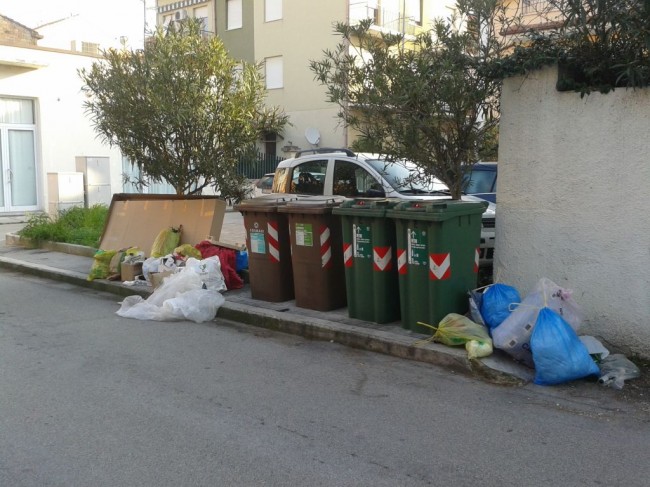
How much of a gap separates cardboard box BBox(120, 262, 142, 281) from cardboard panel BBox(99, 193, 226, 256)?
0.91 m

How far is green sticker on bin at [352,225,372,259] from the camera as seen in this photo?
22.0ft

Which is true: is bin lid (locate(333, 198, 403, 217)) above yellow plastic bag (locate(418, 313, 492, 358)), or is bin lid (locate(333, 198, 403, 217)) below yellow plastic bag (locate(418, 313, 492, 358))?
above

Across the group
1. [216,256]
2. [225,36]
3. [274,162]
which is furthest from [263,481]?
[225,36]

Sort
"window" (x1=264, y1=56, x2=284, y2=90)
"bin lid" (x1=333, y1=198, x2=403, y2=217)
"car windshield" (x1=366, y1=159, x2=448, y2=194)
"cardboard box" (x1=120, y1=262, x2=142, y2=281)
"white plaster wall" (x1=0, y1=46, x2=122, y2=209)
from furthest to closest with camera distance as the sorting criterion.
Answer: "window" (x1=264, y1=56, x2=284, y2=90) < "white plaster wall" (x1=0, y1=46, x2=122, y2=209) < "cardboard box" (x1=120, y1=262, x2=142, y2=281) < "car windshield" (x1=366, y1=159, x2=448, y2=194) < "bin lid" (x1=333, y1=198, x2=403, y2=217)

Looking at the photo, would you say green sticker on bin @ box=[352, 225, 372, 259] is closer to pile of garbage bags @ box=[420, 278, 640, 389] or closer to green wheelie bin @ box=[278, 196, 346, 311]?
green wheelie bin @ box=[278, 196, 346, 311]

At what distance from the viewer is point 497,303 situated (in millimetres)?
6031

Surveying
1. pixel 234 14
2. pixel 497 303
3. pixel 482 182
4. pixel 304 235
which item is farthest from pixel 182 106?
pixel 234 14

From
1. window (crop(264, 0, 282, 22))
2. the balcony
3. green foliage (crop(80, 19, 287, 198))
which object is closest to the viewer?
green foliage (crop(80, 19, 287, 198))

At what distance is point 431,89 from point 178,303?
3.76 m

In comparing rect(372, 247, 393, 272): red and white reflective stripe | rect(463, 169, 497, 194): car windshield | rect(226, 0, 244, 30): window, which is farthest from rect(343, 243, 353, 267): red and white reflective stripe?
rect(226, 0, 244, 30): window

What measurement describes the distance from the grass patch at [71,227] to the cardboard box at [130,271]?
3.20 m

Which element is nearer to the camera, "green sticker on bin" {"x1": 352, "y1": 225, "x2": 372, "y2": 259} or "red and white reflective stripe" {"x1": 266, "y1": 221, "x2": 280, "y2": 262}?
"green sticker on bin" {"x1": 352, "y1": 225, "x2": 372, "y2": 259}

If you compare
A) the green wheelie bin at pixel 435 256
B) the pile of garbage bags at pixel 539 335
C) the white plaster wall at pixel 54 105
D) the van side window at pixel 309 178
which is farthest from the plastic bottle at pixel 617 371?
the white plaster wall at pixel 54 105

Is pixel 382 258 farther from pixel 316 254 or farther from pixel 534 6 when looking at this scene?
pixel 534 6
